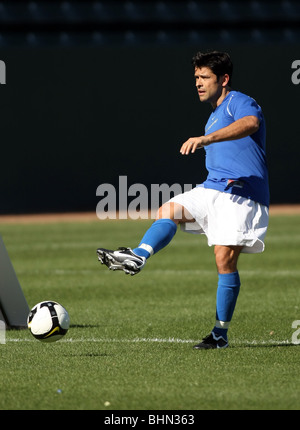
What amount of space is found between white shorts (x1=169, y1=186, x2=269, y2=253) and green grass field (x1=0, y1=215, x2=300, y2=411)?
2.63ft

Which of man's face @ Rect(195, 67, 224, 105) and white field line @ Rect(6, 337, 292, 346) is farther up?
man's face @ Rect(195, 67, 224, 105)

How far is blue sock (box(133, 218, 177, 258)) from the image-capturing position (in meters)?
6.04

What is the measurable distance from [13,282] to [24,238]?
1079 centimetres

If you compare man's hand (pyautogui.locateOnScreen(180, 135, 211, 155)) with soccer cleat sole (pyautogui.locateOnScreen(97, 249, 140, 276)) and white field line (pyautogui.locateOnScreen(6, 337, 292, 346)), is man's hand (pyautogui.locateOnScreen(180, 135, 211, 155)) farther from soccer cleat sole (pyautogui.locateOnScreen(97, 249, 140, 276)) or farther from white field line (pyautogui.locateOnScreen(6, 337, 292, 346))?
white field line (pyautogui.locateOnScreen(6, 337, 292, 346))

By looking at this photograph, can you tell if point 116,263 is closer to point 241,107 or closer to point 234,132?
point 234,132

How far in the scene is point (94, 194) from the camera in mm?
25438

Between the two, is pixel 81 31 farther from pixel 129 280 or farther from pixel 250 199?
pixel 250 199

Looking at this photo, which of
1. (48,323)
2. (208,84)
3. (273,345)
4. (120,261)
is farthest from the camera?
(273,345)

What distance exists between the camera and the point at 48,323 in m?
6.08

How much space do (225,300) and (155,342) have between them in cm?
75

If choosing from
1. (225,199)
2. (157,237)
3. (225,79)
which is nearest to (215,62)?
(225,79)

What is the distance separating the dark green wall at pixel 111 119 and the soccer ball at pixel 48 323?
18577mm

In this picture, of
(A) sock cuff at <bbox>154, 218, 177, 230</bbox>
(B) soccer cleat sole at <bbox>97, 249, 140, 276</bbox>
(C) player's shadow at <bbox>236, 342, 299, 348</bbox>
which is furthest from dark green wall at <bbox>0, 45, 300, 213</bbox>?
(B) soccer cleat sole at <bbox>97, 249, 140, 276</bbox>
